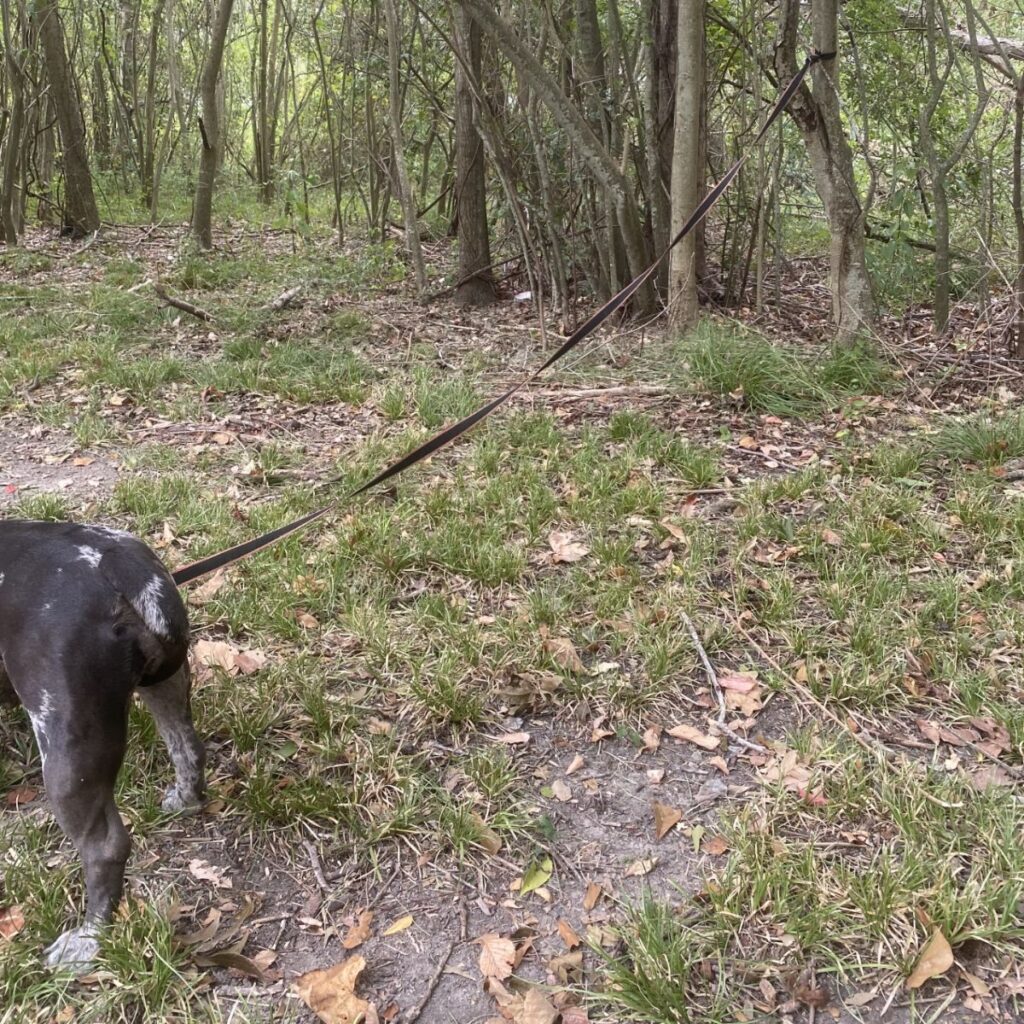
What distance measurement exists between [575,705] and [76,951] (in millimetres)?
1683

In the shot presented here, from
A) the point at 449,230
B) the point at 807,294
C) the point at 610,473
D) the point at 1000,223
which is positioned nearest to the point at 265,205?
the point at 449,230

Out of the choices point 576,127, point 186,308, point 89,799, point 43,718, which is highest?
point 576,127

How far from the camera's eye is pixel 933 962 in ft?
7.03

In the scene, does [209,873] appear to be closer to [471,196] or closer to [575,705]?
[575,705]

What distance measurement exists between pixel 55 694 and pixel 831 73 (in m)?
5.80

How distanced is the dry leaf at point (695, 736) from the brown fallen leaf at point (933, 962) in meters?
0.91

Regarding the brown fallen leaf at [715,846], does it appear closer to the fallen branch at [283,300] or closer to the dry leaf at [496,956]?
the dry leaf at [496,956]

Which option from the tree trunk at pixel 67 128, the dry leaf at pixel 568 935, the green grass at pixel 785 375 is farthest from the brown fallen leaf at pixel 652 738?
the tree trunk at pixel 67 128

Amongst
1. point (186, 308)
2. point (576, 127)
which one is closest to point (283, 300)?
point (186, 308)

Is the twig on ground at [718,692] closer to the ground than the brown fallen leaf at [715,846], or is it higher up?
higher up

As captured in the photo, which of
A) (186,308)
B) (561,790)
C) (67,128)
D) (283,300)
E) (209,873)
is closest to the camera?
(209,873)

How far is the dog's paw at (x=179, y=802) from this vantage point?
2666 millimetres

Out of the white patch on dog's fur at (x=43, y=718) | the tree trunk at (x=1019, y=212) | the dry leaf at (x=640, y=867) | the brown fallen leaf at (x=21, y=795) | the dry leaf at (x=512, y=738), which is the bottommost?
the dry leaf at (x=640, y=867)

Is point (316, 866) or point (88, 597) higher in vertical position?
point (88, 597)
